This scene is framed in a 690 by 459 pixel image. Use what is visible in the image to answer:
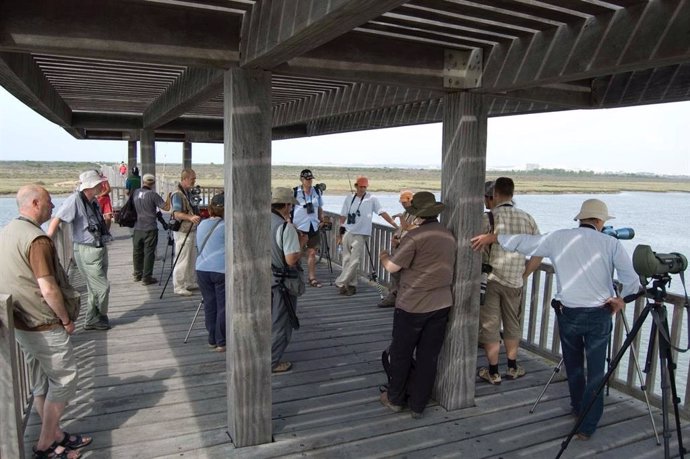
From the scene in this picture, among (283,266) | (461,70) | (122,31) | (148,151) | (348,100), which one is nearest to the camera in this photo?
(122,31)

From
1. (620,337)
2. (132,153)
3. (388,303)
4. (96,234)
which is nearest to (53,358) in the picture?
(96,234)

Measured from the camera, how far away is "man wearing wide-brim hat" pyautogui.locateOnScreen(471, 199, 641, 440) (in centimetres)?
323

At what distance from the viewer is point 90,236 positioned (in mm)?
5105

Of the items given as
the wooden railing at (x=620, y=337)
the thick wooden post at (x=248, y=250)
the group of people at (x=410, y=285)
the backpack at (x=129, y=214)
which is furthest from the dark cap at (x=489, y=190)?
the backpack at (x=129, y=214)

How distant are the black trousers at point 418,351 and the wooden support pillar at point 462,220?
161 mm

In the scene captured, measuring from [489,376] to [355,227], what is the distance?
3110 mm

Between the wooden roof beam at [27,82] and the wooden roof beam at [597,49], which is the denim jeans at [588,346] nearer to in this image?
the wooden roof beam at [597,49]

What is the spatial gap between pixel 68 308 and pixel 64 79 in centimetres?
376

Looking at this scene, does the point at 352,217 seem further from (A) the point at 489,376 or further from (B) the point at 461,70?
(B) the point at 461,70

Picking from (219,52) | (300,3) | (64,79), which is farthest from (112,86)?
(300,3)

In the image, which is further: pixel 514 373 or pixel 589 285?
pixel 514 373

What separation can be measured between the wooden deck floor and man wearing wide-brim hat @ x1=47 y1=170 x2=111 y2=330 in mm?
234

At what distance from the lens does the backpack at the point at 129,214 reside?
6777 mm

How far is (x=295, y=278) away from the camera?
13.8 ft
